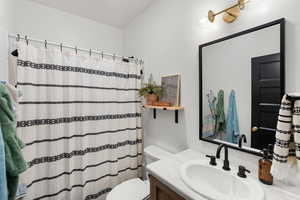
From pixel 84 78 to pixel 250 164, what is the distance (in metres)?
1.59

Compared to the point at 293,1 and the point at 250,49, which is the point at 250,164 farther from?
the point at 293,1

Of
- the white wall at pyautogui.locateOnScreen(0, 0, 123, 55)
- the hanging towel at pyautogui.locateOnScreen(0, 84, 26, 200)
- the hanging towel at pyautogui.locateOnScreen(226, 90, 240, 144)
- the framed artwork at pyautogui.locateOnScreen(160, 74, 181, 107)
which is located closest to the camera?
the hanging towel at pyautogui.locateOnScreen(0, 84, 26, 200)

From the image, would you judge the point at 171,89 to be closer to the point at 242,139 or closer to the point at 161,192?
the point at 242,139

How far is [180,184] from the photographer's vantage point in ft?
2.92

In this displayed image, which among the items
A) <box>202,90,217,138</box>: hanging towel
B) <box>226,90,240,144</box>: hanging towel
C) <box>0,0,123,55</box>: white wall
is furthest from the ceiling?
<box>226,90,240,144</box>: hanging towel

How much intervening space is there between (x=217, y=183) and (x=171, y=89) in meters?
0.92

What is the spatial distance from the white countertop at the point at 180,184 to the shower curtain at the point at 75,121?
0.83 metres

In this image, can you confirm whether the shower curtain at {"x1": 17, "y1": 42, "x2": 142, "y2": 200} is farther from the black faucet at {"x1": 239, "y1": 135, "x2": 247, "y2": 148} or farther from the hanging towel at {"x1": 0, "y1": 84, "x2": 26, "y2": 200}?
the black faucet at {"x1": 239, "y1": 135, "x2": 247, "y2": 148}

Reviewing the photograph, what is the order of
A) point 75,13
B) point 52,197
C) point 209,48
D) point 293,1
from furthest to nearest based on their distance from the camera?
1. point 75,13
2. point 52,197
3. point 209,48
4. point 293,1

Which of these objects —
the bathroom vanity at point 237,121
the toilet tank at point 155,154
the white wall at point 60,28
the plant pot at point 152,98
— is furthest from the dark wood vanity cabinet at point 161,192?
the white wall at point 60,28

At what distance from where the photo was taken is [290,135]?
0.79 metres

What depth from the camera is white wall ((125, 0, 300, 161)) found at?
0.90 m

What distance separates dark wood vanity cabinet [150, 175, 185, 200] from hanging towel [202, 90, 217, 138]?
0.58 m

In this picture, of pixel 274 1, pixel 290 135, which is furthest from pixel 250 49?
pixel 290 135
